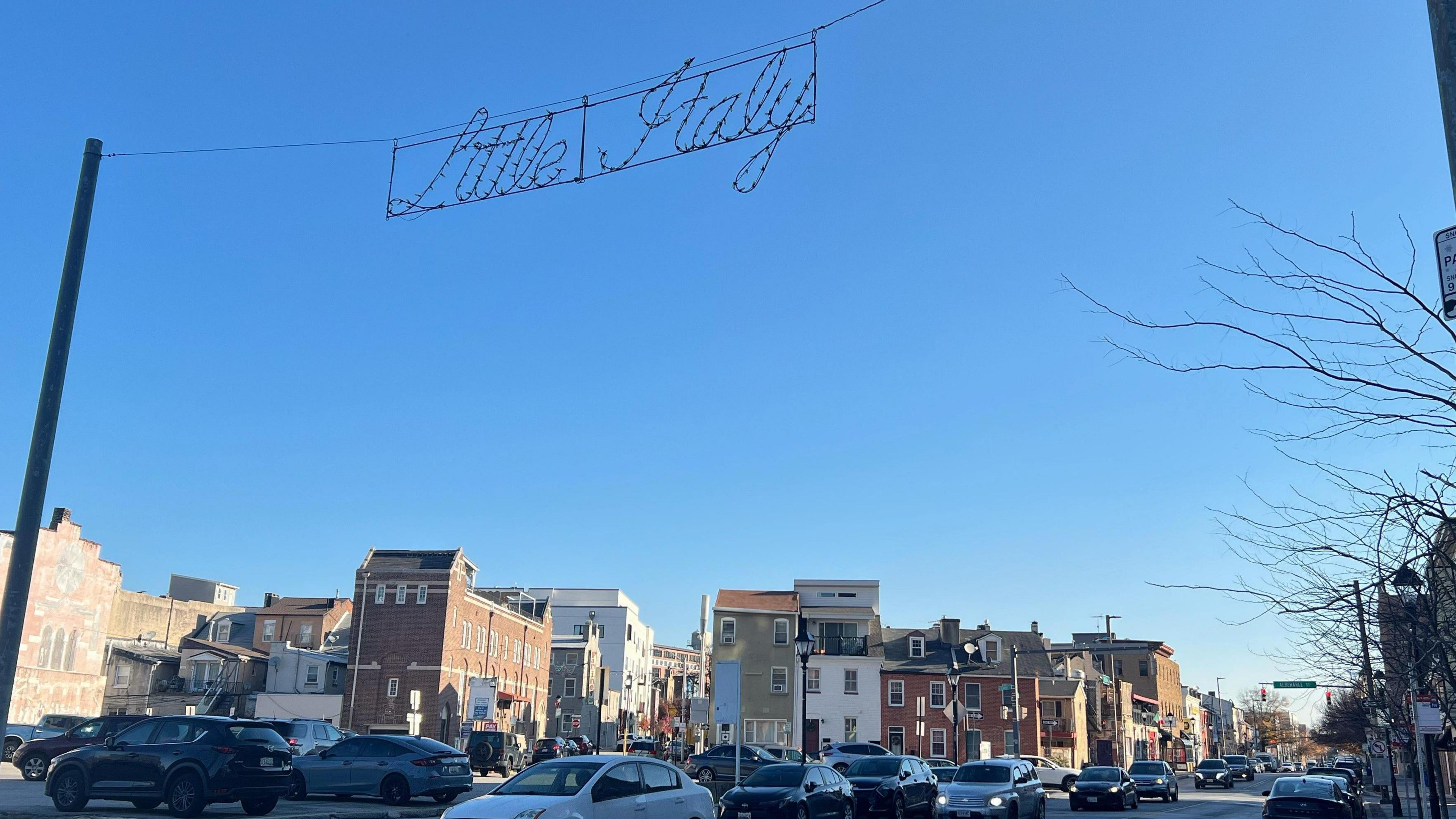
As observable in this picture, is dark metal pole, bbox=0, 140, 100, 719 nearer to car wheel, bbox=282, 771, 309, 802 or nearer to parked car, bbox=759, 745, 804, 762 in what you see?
car wheel, bbox=282, 771, 309, 802

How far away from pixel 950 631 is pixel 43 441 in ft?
218

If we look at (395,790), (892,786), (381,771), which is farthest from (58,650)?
(892,786)

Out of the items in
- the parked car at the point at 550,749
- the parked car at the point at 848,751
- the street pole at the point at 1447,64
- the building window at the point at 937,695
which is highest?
the street pole at the point at 1447,64

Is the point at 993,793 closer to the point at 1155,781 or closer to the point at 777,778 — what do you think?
the point at 777,778

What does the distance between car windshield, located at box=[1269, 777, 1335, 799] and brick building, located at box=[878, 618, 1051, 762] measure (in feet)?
124

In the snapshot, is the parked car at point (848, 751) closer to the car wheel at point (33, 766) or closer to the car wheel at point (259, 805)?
the car wheel at point (259, 805)

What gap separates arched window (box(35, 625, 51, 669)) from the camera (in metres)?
49.9

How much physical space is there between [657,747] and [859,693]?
540 inches

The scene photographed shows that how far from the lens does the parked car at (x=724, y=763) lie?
36.1 m

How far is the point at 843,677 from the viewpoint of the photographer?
215ft

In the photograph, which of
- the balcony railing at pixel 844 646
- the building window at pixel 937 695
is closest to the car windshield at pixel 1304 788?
the building window at pixel 937 695

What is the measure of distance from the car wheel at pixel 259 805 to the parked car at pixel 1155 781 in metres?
32.9

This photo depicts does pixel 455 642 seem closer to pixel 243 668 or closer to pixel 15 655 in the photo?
pixel 243 668

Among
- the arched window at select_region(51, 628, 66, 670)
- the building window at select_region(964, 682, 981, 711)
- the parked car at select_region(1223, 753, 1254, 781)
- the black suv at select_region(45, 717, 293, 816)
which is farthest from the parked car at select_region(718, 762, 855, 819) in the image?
the parked car at select_region(1223, 753, 1254, 781)
